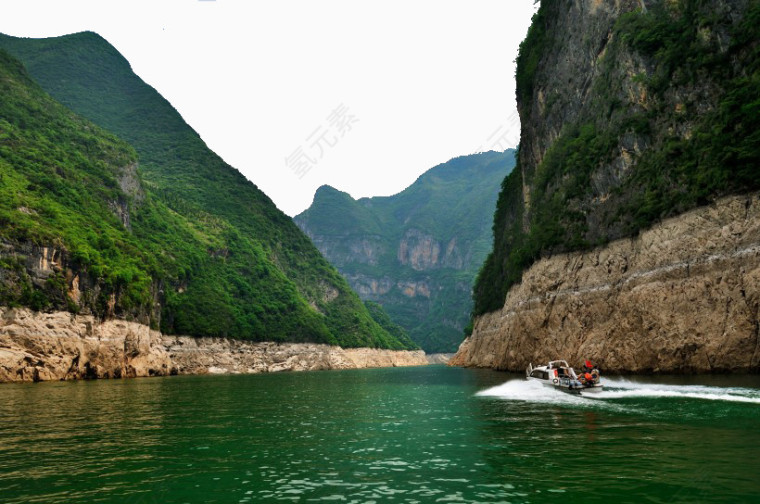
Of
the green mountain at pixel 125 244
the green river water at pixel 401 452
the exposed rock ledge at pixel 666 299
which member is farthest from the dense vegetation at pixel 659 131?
the green mountain at pixel 125 244

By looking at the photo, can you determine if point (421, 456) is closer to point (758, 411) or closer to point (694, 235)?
point (758, 411)

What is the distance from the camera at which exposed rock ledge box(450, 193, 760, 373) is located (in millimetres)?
35781

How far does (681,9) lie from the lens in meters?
49.4

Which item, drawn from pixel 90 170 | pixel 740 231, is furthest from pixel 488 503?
pixel 90 170

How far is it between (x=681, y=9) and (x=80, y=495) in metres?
61.1

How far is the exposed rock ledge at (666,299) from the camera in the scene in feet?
117

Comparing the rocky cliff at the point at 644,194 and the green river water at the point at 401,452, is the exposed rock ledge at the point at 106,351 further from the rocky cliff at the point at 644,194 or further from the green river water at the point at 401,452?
the rocky cliff at the point at 644,194

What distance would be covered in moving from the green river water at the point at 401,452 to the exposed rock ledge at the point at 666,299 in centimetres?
786

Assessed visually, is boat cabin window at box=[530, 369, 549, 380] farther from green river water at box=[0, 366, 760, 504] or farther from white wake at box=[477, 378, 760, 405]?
green river water at box=[0, 366, 760, 504]

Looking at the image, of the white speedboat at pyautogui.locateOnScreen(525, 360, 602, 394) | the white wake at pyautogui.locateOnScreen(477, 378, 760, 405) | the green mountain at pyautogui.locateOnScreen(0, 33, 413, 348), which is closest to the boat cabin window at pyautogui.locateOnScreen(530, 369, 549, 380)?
the white speedboat at pyautogui.locateOnScreen(525, 360, 602, 394)

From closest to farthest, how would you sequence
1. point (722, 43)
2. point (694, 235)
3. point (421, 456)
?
point (421, 456) < point (694, 235) < point (722, 43)

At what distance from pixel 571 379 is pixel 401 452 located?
23.2 meters

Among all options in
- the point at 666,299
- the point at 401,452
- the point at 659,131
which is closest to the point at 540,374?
the point at 666,299

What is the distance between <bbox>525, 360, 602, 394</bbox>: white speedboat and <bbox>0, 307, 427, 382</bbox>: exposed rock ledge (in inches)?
2235
